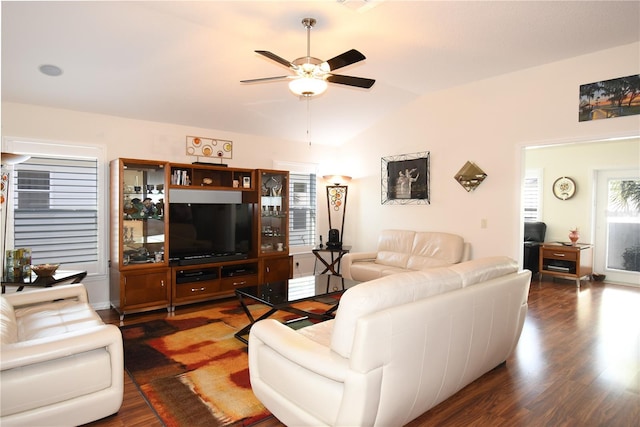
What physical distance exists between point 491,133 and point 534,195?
3.69 m

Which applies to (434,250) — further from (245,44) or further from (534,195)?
(534,195)

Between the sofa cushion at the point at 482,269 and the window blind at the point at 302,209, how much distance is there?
410cm

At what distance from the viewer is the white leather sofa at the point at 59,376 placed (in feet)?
6.51

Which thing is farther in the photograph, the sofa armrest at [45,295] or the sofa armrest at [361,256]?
the sofa armrest at [361,256]

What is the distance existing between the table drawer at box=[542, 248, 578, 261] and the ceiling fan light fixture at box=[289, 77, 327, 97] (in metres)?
5.67

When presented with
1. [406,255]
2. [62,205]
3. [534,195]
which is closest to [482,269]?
[406,255]

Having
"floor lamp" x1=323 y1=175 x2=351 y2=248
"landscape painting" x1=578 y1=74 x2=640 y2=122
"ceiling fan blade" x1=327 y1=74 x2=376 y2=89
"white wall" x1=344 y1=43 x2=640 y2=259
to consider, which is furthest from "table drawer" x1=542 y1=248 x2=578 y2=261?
"ceiling fan blade" x1=327 y1=74 x2=376 y2=89

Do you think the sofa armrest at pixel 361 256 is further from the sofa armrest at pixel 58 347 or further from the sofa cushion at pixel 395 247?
the sofa armrest at pixel 58 347

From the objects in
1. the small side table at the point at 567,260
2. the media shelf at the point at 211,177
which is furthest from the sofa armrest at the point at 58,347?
the small side table at the point at 567,260

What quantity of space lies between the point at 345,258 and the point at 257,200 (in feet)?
5.25

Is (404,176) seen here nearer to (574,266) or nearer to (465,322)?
(574,266)

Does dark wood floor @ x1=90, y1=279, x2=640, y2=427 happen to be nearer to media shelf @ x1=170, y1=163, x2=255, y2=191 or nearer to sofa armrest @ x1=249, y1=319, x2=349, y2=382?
sofa armrest @ x1=249, y1=319, x2=349, y2=382

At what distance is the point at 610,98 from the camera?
12.6 ft

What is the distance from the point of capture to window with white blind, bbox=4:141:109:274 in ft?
13.7
